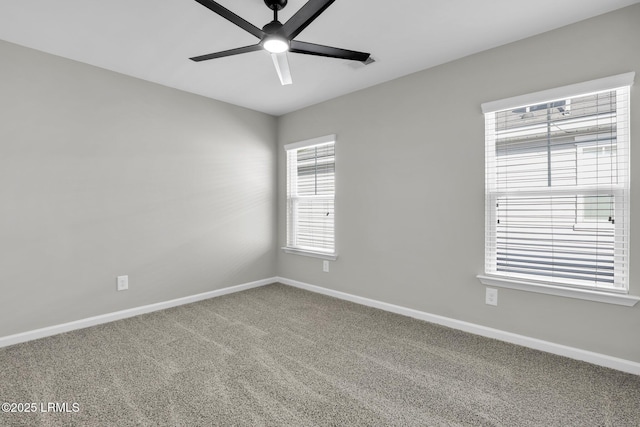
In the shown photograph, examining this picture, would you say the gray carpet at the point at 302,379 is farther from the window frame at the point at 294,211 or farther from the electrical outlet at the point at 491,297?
the window frame at the point at 294,211

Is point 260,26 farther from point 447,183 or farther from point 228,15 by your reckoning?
point 447,183

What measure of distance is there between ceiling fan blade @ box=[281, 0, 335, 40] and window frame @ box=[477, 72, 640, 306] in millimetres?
1687

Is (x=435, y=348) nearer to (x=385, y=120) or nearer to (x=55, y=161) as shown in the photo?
(x=385, y=120)

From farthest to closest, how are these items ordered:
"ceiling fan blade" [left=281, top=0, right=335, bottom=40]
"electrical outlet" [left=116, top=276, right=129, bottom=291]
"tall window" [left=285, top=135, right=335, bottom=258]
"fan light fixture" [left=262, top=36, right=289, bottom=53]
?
"tall window" [left=285, top=135, right=335, bottom=258] < "electrical outlet" [left=116, top=276, right=129, bottom=291] < "fan light fixture" [left=262, top=36, right=289, bottom=53] < "ceiling fan blade" [left=281, top=0, right=335, bottom=40]

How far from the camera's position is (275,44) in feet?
6.20

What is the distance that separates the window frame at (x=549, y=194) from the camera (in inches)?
81.1

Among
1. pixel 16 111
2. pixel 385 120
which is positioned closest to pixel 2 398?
pixel 16 111

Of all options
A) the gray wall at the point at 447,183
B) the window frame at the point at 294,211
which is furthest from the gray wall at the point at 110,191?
the gray wall at the point at 447,183

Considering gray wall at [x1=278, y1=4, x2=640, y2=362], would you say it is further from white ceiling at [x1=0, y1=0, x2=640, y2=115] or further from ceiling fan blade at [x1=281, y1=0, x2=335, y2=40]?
ceiling fan blade at [x1=281, y1=0, x2=335, y2=40]

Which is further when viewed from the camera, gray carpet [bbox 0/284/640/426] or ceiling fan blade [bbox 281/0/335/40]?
gray carpet [bbox 0/284/640/426]

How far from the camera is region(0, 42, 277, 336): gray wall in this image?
251cm

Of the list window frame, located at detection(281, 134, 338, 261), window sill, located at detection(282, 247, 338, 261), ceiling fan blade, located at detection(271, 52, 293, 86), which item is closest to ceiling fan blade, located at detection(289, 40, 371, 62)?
ceiling fan blade, located at detection(271, 52, 293, 86)

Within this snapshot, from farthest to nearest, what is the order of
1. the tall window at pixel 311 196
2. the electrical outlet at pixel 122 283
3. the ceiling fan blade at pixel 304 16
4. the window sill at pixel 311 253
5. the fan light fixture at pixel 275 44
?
the tall window at pixel 311 196 → the window sill at pixel 311 253 → the electrical outlet at pixel 122 283 → the fan light fixture at pixel 275 44 → the ceiling fan blade at pixel 304 16

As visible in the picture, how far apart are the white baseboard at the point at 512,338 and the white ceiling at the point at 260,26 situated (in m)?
2.29
